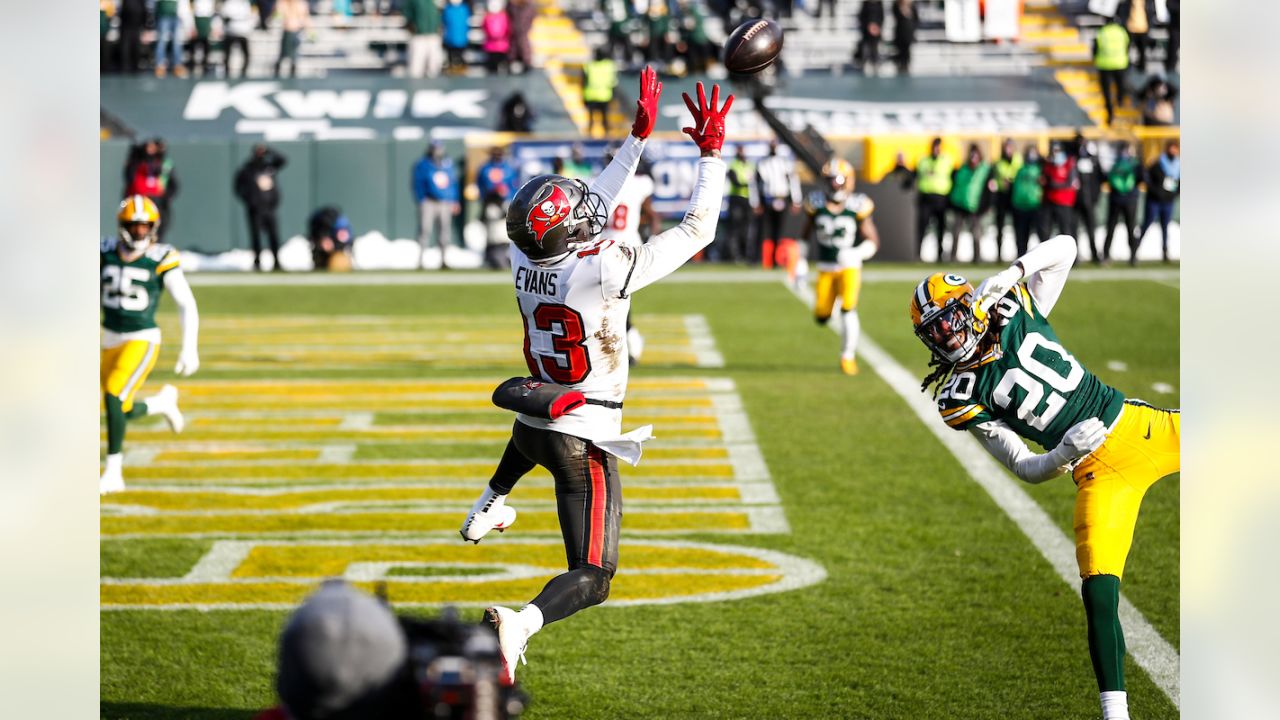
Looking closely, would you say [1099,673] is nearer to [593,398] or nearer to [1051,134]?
[593,398]

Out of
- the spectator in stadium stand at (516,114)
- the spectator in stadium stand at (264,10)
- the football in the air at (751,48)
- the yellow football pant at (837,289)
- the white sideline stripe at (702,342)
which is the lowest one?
the white sideline stripe at (702,342)

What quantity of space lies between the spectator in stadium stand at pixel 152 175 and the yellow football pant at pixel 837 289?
11703 mm

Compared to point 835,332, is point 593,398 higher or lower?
A: higher

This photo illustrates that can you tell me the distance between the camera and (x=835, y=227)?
44.2 feet

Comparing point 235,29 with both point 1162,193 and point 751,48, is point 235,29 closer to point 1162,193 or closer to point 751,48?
point 1162,193

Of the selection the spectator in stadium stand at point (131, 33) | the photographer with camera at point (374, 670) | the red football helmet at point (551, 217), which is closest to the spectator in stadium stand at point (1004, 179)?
the spectator in stadium stand at point (131, 33)

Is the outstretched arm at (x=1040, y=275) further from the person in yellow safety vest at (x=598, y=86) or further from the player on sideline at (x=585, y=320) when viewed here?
the person in yellow safety vest at (x=598, y=86)

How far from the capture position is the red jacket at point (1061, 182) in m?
21.7

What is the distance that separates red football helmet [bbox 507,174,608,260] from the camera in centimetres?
505

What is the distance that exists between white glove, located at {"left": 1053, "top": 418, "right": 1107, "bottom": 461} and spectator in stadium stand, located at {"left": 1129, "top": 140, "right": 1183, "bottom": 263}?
18.3m

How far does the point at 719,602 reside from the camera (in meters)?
6.93

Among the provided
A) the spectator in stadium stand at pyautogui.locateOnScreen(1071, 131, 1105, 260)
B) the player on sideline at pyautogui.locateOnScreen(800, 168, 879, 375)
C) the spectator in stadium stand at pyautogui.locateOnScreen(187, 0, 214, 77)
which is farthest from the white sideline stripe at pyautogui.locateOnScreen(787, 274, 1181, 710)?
the spectator in stadium stand at pyautogui.locateOnScreen(187, 0, 214, 77)
